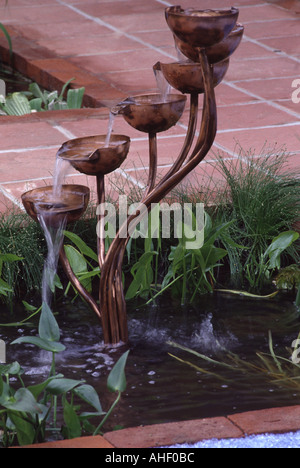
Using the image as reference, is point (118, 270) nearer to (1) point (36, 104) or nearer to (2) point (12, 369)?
(2) point (12, 369)

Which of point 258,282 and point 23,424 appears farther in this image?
point 258,282

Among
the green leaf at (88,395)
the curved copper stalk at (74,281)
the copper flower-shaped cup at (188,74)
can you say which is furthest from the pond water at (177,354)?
the copper flower-shaped cup at (188,74)

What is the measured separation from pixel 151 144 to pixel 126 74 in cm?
262

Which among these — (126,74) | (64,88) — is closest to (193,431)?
(64,88)

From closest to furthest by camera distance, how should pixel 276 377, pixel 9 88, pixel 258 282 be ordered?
pixel 276 377 → pixel 258 282 → pixel 9 88

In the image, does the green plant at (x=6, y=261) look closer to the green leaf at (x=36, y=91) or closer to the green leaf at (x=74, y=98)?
the green leaf at (x=74, y=98)

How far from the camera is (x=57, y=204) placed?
8.48 ft

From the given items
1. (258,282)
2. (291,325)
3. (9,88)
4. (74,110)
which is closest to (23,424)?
(291,325)

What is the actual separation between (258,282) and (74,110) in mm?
1871

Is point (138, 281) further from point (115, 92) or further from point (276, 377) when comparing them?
point (115, 92)

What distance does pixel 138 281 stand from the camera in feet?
9.28
